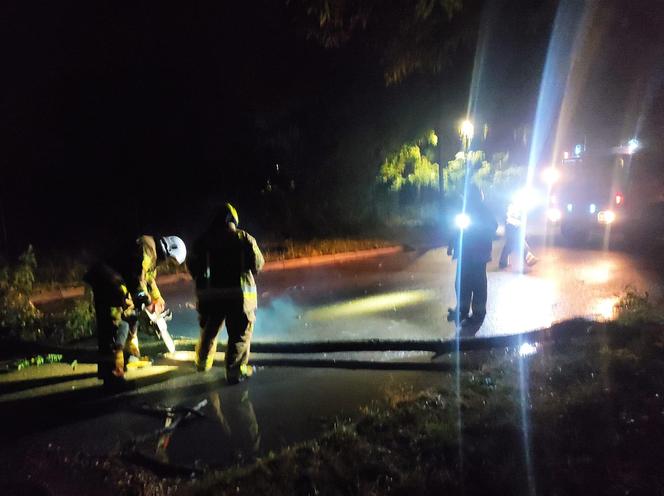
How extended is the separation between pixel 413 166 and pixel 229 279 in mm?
14700

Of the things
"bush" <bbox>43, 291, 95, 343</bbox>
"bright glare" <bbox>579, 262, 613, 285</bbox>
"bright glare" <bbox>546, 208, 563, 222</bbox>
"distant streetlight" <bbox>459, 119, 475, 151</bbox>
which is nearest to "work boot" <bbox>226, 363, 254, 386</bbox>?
"bush" <bbox>43, 291, 95, 343</bbox>

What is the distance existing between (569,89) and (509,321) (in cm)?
1216

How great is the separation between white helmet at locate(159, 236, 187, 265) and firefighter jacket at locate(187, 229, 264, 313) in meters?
0.40

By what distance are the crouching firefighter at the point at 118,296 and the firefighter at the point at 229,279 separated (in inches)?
18.2

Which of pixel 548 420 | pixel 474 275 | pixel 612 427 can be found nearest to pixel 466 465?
pixel 548 420

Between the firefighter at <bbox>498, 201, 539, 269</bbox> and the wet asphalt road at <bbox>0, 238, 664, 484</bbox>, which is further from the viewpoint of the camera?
the firefighter at <bbox>498, 201, 539, 269</bbox>

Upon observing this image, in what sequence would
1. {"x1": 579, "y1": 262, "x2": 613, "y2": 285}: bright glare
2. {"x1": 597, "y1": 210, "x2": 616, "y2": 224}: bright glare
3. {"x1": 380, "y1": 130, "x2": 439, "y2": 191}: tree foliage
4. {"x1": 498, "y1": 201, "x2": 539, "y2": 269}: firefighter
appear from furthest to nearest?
{"x1": 380, "y1": 130, "x2": 439, "y2": 191}: tree foliage
{"x1": 597, "y1": 210, "x2": 616, "y2": 224}: bright glare
{"x1": 498, "y1": 201, "x2": 539, "y2": 269}: firefighter
{"x1": 579, "y1": 262, "x2": 613, "y2": 285}: bright glare

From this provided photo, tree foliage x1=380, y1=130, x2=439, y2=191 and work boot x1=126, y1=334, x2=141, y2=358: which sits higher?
tree foliage x1=380, y1=130, x2=439, y2=191

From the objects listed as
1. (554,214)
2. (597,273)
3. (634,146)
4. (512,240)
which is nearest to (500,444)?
(597,273)

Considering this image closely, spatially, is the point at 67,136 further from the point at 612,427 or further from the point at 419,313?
the point at 612,427

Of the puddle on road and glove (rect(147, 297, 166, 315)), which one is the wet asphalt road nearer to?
the puddle on road

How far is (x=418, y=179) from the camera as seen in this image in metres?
19.6

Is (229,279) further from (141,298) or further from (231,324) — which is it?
(141,298)

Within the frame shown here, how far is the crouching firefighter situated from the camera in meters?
5.38
